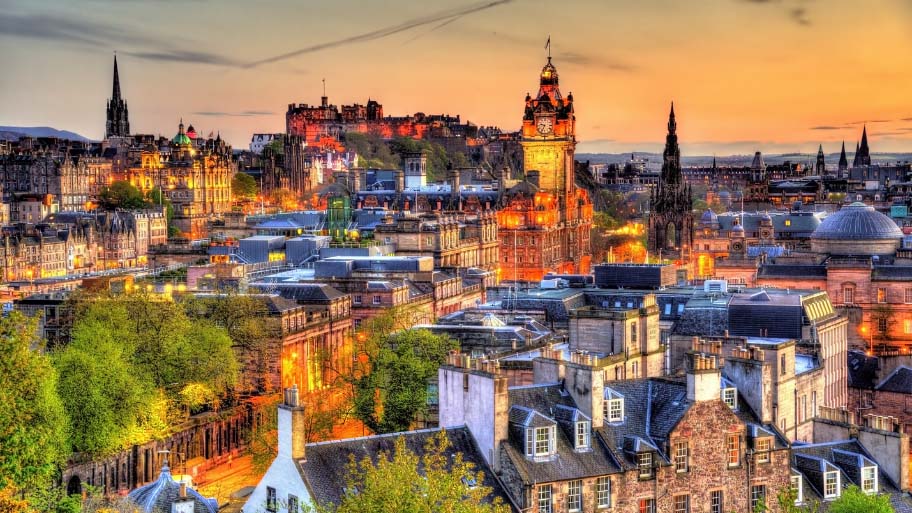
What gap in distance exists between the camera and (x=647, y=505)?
39.9 meters

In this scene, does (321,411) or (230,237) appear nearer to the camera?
(321,411)

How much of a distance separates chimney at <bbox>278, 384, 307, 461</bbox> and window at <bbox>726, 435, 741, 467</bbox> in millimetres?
14604

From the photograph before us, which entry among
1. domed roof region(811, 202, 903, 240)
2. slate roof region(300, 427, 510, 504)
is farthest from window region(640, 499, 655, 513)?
domed roof region(811, 202, 903, 240)

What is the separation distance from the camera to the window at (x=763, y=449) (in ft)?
136

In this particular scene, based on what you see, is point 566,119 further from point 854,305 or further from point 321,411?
point 321,411

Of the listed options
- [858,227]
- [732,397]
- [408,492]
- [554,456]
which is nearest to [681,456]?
[732,397]

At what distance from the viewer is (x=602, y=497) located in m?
39.0

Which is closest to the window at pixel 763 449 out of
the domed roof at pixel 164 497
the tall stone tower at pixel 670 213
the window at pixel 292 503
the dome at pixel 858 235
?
the window at pixel 292 503

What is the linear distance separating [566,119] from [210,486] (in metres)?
127

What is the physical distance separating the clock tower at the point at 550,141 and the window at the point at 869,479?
438 feet

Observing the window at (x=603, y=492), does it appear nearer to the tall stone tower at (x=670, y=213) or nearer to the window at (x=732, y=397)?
the window at (x=732, y=397)

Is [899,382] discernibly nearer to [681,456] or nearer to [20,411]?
[681,456]

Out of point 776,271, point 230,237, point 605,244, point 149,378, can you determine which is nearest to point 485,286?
point 776,271

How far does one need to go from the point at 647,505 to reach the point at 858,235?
235 feet
